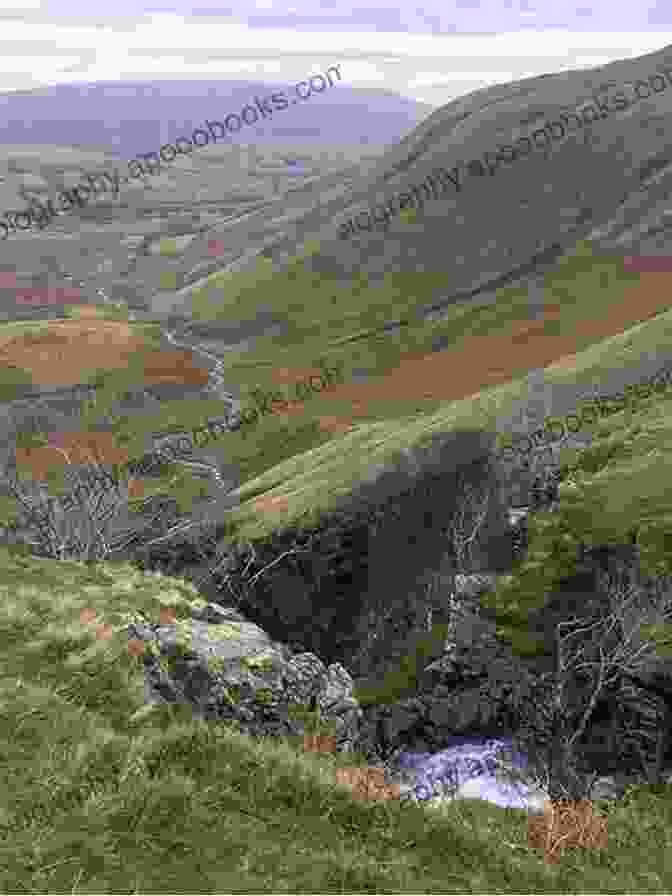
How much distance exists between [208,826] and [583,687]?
1701 cm

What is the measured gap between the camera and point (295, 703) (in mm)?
18875

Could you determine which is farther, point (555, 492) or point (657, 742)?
point (555, 492)

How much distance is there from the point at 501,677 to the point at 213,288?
140 metres

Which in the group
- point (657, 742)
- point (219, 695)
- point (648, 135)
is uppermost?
point (648, 135)

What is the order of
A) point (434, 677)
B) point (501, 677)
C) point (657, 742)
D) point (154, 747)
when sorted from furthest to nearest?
point (434, 677), point (501, 677), point (657, 742), point (154, 747)

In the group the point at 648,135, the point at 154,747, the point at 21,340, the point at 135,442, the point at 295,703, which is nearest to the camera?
the point at 154,747

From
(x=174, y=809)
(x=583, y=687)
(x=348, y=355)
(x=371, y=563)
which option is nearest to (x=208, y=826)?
(x=174, y=809)

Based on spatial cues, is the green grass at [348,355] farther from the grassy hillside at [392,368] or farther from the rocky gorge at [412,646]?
the rocky gorge at [412,646]

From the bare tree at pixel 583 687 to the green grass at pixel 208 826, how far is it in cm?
496

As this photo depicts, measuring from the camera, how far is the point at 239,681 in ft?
58.6

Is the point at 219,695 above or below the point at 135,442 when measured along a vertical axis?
above

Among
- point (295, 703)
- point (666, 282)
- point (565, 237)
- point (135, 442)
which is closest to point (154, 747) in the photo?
point (295, 703)

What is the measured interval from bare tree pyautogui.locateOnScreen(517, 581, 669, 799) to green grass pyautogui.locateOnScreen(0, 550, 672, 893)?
4.96 metres

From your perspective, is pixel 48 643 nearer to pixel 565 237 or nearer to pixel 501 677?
pixel 501 677
